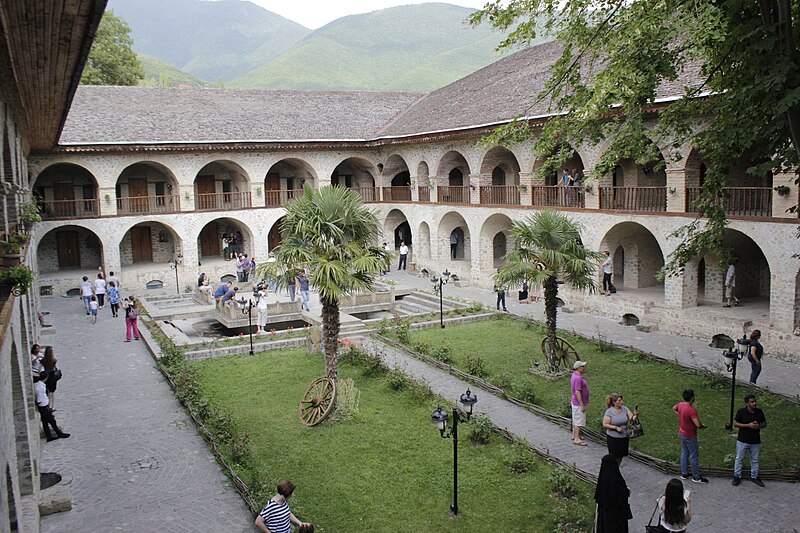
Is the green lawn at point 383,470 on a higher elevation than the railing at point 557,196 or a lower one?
lower

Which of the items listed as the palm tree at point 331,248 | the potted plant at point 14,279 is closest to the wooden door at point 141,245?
the palm tree at point 331,248

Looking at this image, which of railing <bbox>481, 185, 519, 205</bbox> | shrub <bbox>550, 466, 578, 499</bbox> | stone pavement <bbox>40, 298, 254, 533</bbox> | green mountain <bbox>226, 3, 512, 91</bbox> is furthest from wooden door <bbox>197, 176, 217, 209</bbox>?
green mountain <bbox>226, 3, 512, 91</bbox>

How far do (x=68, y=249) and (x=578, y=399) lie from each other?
2683cm

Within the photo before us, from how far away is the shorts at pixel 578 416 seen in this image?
11398mm

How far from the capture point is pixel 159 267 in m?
30.9

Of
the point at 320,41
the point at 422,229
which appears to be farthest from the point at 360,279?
the point at 320,41

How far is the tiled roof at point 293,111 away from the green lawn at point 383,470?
13844mm

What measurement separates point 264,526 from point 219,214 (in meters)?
24.9

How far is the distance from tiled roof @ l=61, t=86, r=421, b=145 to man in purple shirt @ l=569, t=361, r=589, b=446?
2217cm

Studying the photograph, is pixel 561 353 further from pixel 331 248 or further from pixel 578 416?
pixel 331 248

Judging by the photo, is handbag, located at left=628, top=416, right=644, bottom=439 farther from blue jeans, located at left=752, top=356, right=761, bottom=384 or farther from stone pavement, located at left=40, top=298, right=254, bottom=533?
stone pavement, located at left=40, top=298, right=254, bottom=533

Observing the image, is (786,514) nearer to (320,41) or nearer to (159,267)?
(159,267)

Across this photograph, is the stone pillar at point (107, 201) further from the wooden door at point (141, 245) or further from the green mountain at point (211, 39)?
the green mountain at point (211, 39)

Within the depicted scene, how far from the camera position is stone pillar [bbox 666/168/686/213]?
62.6ft
